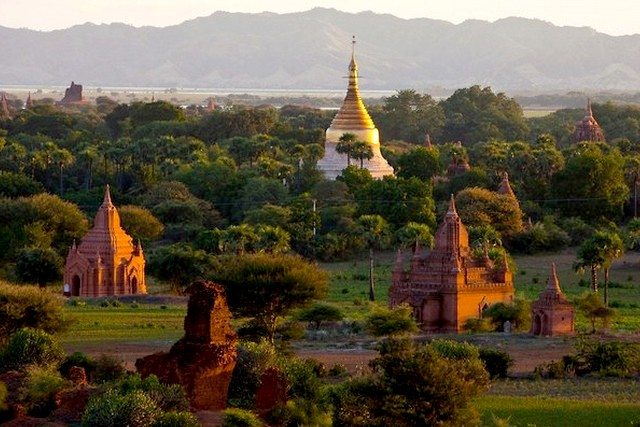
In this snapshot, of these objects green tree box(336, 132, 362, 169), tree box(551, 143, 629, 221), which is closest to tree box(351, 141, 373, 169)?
green tree box(336, 132, 362, 169)

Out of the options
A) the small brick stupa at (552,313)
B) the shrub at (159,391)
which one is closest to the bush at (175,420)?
the shrub at (159,391)

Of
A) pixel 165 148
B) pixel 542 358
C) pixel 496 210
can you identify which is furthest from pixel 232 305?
pixel 165 148

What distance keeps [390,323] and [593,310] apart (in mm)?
5621

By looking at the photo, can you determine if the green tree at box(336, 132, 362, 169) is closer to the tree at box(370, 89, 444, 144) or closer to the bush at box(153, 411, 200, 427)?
the tree at box(370, 89, 444, 144)

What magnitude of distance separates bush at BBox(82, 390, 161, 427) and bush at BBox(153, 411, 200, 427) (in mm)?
97

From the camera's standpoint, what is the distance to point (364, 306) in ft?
179

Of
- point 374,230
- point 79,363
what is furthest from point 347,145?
point 79,363

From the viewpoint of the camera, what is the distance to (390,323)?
1823 inches

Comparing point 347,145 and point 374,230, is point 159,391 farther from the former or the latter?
point 347,145

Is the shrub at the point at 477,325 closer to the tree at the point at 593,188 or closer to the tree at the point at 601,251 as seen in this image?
the tree at the point at 601,251

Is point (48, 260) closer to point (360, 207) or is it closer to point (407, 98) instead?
point (360, 207)

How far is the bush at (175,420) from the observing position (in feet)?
98.1

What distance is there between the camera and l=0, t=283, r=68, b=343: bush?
42438 mm

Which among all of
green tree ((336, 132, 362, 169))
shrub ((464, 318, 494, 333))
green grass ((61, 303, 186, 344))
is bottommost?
green grass ((61, 303, 186, 344))
